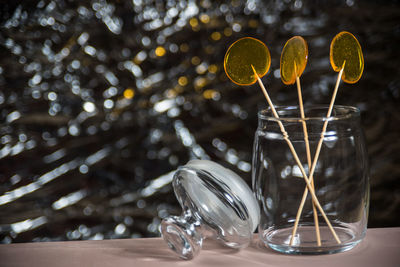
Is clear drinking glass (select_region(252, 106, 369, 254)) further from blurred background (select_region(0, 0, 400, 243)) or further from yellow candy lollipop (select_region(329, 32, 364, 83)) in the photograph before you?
blurred background (select_region(0, 0, 400, 243))

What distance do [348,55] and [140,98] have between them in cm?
40

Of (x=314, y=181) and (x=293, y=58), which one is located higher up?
(x=293, y=58)

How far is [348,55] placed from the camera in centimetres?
74

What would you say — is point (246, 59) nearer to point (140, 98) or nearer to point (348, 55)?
point (348, 55)

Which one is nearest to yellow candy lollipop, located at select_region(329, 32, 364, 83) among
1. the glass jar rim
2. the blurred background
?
the glass jar rim

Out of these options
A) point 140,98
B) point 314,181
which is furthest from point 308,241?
point 140,98

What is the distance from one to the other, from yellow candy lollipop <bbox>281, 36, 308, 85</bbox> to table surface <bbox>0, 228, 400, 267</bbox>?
28 cm

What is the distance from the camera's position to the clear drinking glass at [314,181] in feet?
2.38

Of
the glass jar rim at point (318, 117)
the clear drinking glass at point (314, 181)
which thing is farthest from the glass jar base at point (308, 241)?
the glass jar rim at point (318, 117)

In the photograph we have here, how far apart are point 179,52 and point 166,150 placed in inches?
7.7

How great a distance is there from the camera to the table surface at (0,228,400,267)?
728 mm

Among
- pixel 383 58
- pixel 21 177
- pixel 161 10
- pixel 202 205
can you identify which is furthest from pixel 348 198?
pixel 21 177

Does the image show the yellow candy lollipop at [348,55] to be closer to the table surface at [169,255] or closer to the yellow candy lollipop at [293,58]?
the yellow candy lollipop at [293,58]

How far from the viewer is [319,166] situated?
0.73 m
